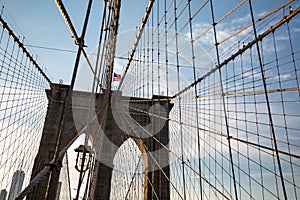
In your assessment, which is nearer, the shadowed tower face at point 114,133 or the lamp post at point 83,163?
the lamp post at point 83,163

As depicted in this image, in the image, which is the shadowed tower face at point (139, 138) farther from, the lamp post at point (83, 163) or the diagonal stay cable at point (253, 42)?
the lamp post at point (83, 163)

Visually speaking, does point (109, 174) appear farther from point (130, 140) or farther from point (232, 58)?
point (232, 58)

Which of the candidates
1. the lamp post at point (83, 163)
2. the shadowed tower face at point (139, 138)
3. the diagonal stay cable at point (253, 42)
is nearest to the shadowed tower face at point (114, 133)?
the shadowed tower face at point (139, 138)

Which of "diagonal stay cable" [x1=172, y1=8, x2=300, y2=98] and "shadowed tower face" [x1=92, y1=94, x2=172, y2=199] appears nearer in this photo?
"diagonal stay cable" [x1=172, y1=8, x2=300, y2=98]

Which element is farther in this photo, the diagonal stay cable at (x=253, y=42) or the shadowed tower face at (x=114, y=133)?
the shadowed tower face at (x=114, y=133)

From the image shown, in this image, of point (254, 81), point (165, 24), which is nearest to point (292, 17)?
point (254, 81)

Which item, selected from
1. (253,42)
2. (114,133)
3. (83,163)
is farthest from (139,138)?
(83,163)

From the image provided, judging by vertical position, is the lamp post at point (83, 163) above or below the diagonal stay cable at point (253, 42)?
below

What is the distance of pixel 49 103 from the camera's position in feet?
23.3

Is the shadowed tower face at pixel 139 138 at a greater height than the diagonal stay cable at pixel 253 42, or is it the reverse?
the diagonal stay cable at pixel 253 42

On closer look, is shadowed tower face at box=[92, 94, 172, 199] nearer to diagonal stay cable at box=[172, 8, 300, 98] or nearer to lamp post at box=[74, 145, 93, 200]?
diagonal stay cable at box=[172, 8, 300, 98]

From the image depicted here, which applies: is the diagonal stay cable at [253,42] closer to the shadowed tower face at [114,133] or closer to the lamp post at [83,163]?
the lamp post at [83,163]

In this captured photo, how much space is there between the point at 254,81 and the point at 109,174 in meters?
5.09

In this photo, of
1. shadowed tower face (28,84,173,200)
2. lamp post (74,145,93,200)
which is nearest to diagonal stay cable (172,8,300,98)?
lamp post (74,145,93,200)
